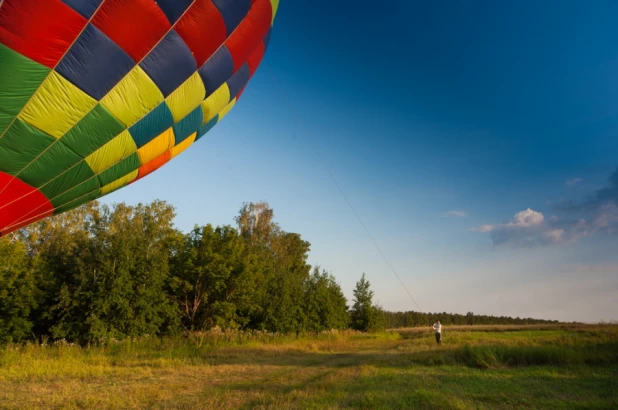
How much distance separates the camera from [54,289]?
52.4 feet

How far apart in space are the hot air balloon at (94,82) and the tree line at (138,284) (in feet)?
35.7

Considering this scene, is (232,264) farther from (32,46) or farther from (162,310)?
(32,46)

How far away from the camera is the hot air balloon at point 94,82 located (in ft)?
14.4

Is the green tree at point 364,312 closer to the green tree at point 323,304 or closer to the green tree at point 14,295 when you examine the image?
the green tree at point 323,304

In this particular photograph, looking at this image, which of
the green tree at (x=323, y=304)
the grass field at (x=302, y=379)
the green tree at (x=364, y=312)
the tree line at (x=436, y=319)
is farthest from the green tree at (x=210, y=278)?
the tree line at (x=436, y=319)

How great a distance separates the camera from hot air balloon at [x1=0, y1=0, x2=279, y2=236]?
4.40 meters

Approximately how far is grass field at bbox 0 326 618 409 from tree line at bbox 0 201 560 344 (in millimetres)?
1579

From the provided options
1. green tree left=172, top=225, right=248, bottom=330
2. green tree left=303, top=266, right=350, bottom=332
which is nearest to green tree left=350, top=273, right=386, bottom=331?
green tree left=303, top=266, right=350, bottom=332

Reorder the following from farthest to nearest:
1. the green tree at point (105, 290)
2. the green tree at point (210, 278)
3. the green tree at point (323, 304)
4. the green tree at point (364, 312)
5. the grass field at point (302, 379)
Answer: the green tree at point (364, 312)
the green tree at point (323, 304)
the green tree at point (210, 278)
the green tree at point (105, 290)
the grass field at point (302, 379)

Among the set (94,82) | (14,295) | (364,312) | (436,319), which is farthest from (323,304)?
(436,319)

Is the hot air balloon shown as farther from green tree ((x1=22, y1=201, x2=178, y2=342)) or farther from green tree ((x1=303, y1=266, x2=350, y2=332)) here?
green tree ((x1=303, y1=266, x2=350, y2=332))

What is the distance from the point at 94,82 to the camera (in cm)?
496

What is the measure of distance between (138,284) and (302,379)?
10572mm

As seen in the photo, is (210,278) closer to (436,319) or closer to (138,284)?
(138,284)
